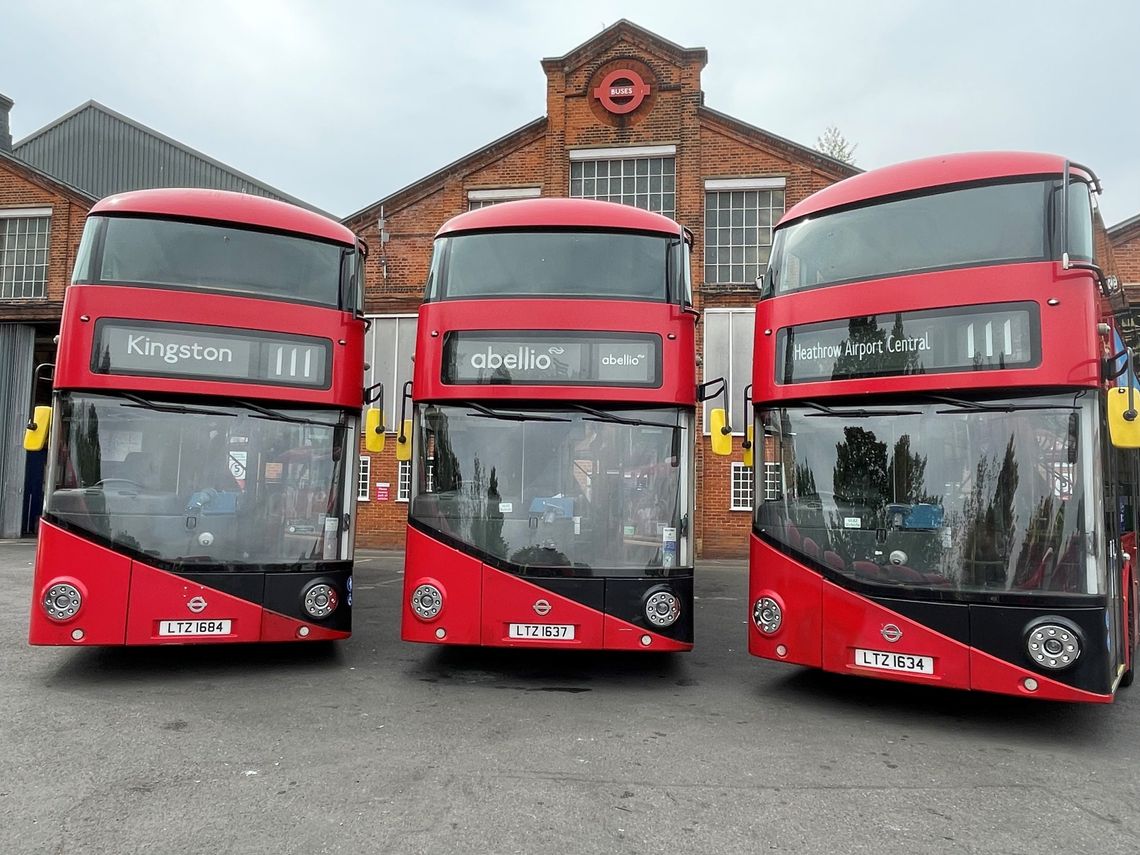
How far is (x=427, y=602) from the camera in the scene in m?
6.57

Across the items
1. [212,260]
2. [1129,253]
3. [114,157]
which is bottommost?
[212,260]

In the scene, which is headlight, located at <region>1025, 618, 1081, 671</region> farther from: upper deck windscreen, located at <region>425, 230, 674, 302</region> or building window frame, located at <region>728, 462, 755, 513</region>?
building window frame, located at <region>728, 462, 755, 513</region>

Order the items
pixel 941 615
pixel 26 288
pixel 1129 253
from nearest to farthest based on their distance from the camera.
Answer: pixel 941 615
pixel 1129 253
pixel 26 288

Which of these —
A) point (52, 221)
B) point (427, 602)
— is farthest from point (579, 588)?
point (52, 221)

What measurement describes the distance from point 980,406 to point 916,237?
4.39ft

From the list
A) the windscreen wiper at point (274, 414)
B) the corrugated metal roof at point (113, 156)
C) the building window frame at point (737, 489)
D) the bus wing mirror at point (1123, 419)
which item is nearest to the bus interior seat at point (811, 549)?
the bus wing mirror at point (1123, 419)

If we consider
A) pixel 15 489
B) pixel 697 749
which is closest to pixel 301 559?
pixel 697 749

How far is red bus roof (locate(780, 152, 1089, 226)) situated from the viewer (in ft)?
18.6

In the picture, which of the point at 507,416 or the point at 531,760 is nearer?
the point at 531,760

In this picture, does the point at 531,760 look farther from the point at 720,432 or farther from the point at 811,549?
the point at 720,432

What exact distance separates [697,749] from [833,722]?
127 centimetres

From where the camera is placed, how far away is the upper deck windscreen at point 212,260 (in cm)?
669

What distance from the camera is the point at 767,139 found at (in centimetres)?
1783

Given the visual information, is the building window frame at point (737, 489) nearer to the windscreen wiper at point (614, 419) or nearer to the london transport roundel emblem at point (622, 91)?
the london transport roundel emblem at point (622, 91)
